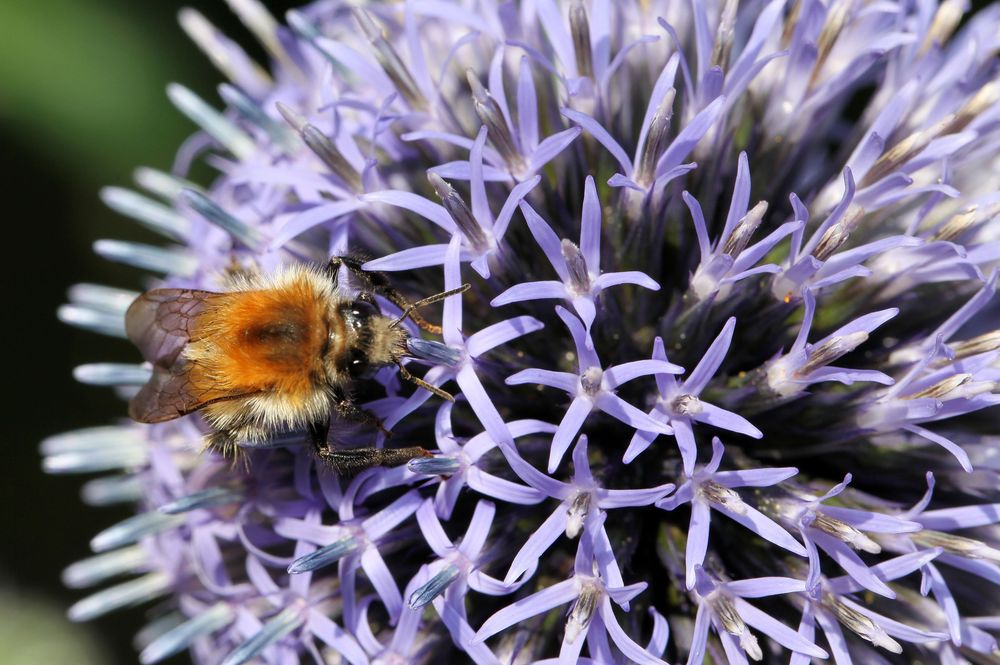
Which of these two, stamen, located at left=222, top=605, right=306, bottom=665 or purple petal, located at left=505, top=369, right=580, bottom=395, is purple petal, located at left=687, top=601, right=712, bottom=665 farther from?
stamen, located at left=222, top=605, right=306, bottom=665

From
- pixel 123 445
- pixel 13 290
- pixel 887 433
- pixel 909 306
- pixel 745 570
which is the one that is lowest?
pixel 745 570

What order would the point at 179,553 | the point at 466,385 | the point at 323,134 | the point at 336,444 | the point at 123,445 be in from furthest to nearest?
the point at 123,445
the point at 179,553
the point at 323,134
the point at 336,444
the point at 466,385

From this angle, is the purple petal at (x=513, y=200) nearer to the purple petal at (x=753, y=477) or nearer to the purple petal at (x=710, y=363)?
the purple petal at (x=710, y=363)

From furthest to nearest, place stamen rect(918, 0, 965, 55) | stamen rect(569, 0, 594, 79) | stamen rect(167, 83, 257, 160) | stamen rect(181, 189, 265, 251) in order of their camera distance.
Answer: stamen rect(167, 83, 257, 160)
stamen rect(918, 0, 965, 55)
stamen rect(181, 189, 265, 251)
stamen rect(569, 0, 594, 79)

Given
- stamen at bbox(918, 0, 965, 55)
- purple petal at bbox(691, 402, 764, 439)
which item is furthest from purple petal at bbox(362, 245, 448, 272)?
stamen at bbox(918, 0, 965, 55)

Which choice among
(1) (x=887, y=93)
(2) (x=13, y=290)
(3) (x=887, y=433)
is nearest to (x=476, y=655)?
(3) (x=887, y=433)

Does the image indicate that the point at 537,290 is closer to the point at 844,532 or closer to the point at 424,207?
the point at 424,207

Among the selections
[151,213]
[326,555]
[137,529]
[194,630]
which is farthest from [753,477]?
[151,213]

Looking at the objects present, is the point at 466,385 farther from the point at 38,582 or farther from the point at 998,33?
the point at 38,582

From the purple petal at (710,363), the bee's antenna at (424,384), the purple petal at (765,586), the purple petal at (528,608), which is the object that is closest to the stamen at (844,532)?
the purple petal at (765,586)
